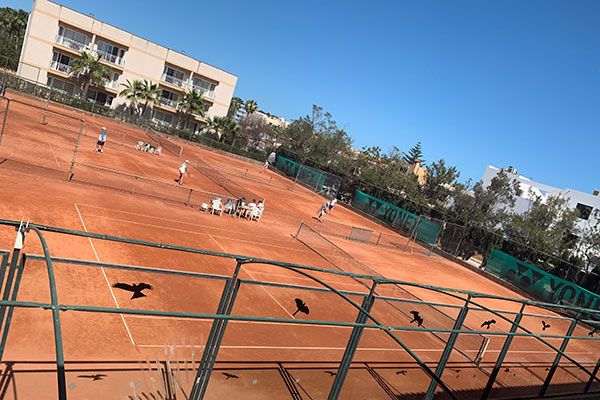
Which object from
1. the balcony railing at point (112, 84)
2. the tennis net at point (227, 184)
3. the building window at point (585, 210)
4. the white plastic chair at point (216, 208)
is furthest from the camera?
the balcony railing at point (112, 84)

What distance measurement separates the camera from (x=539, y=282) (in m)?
32.2

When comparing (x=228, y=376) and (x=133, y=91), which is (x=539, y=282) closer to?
(x=228, y=376)

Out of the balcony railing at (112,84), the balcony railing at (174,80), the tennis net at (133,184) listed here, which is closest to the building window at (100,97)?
the balcony railing at (112,84)

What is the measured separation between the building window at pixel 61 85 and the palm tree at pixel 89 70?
1563 mm

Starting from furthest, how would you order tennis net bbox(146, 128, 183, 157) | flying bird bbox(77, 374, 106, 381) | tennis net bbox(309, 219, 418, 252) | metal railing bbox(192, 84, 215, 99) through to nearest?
1. metal railing bbox(192, 84, 215, 99)
2. tennis net bbox(146, 128, 183, 157)
3. tennis net bbox(309, 219, 418, 252)
4. flying bird bbox(77, 374, 106, 381)

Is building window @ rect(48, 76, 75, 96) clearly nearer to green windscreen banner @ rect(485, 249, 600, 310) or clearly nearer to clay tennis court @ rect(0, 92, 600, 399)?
clay tennis court @ rect(0, 92, 600, 399)

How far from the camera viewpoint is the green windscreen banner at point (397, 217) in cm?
4016

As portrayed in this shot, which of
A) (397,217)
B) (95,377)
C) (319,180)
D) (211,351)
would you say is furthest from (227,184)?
(211,351)

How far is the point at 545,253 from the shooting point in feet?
120

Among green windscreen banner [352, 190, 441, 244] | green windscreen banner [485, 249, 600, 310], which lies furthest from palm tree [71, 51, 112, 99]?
green windscreen banner [485, 249, 600, 310]

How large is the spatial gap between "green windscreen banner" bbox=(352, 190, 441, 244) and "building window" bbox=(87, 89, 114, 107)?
35.6m

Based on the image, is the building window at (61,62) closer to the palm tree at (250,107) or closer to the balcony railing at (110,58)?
the balcony railing at (110,58)

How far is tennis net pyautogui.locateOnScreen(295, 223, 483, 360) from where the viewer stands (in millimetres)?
15211

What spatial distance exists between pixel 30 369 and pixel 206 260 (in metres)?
9.24
